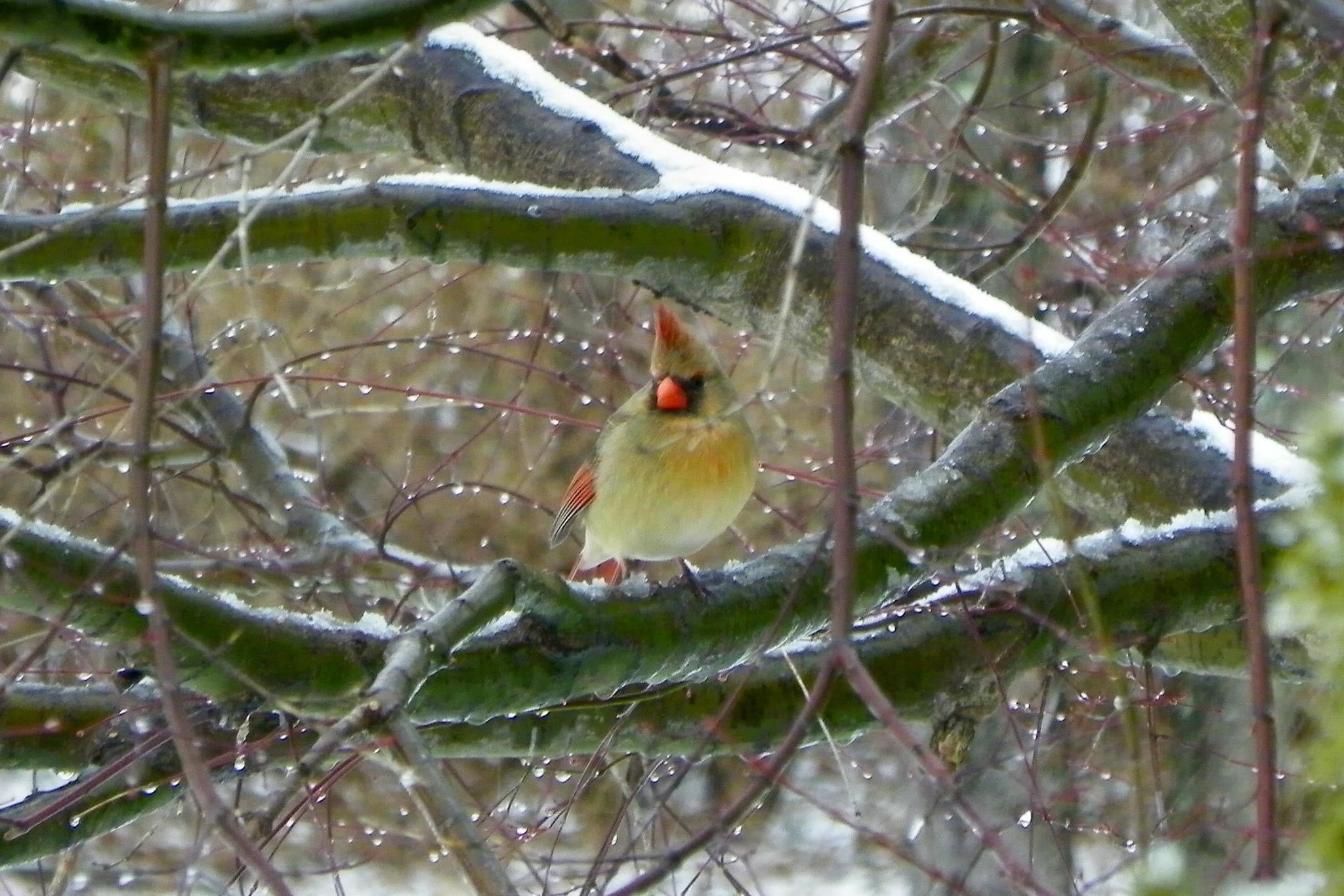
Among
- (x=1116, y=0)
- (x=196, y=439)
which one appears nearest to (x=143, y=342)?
(x=196, y=439)

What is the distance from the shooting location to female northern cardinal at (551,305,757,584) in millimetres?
→ 3607

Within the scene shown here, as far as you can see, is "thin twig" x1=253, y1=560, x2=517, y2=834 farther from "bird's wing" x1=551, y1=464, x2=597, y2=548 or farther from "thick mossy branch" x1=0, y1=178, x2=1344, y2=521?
"bird's wing" x1=551, y1=464, x2=597, y2=548

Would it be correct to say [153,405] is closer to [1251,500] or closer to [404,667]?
[404,667]

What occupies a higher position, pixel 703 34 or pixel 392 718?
pixel 703 34

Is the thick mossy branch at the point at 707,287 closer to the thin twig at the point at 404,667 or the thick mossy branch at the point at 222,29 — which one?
the thin twig at the point at 404,667

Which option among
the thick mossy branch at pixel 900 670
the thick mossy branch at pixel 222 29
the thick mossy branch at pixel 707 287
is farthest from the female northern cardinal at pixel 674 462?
the thick mossy branch at pixel 222 29

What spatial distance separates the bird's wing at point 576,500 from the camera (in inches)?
155

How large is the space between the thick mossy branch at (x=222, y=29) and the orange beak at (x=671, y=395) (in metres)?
1.90

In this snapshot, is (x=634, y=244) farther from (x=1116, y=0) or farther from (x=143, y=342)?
(x=1116, y=0)

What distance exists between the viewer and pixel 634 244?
11.0 feet

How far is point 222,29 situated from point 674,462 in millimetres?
2014

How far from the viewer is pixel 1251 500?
4.36ft

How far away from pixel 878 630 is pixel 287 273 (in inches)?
241

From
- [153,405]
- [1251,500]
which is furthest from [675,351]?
[1251,500]
